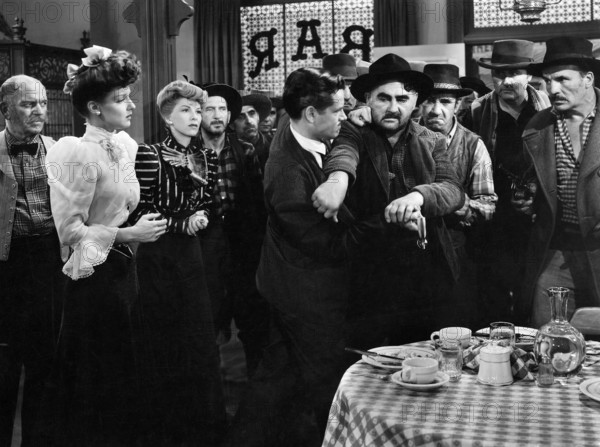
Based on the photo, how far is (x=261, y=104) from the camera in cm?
311

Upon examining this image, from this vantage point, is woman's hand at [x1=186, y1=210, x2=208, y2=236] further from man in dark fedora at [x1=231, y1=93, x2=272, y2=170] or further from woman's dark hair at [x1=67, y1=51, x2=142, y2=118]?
woman's dark hair at [x1=67, y1=51, x2=142, y2=118]

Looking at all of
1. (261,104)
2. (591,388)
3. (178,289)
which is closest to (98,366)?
(178,289)

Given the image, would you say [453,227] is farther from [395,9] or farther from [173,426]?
[173,426]

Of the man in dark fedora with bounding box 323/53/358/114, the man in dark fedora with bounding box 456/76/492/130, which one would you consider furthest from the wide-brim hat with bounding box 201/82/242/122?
the man in dark fedora with bounding box 456/76/492/130

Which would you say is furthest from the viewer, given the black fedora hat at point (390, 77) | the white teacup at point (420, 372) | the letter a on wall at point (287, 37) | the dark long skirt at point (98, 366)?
the dark long skirt at point (98, 366)

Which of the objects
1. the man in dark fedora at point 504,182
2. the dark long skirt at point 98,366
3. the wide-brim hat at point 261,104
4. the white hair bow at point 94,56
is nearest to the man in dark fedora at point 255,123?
the wide-brim hat at point 261,104

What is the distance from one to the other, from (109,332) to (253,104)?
43.5 inches

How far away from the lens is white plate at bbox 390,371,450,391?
2064mm

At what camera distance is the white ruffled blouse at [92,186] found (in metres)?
3.01

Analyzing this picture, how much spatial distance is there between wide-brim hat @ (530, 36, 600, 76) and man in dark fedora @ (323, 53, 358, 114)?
28.5 inches

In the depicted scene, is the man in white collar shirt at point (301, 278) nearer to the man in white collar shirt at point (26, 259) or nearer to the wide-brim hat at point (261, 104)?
the wide-brim hat at point (261, 104)

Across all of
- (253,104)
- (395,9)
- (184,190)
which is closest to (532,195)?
(395,9)

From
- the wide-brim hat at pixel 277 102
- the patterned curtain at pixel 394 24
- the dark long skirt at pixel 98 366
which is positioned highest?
the patterned curtain at pixel 394 24

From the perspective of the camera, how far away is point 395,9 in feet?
9.68
